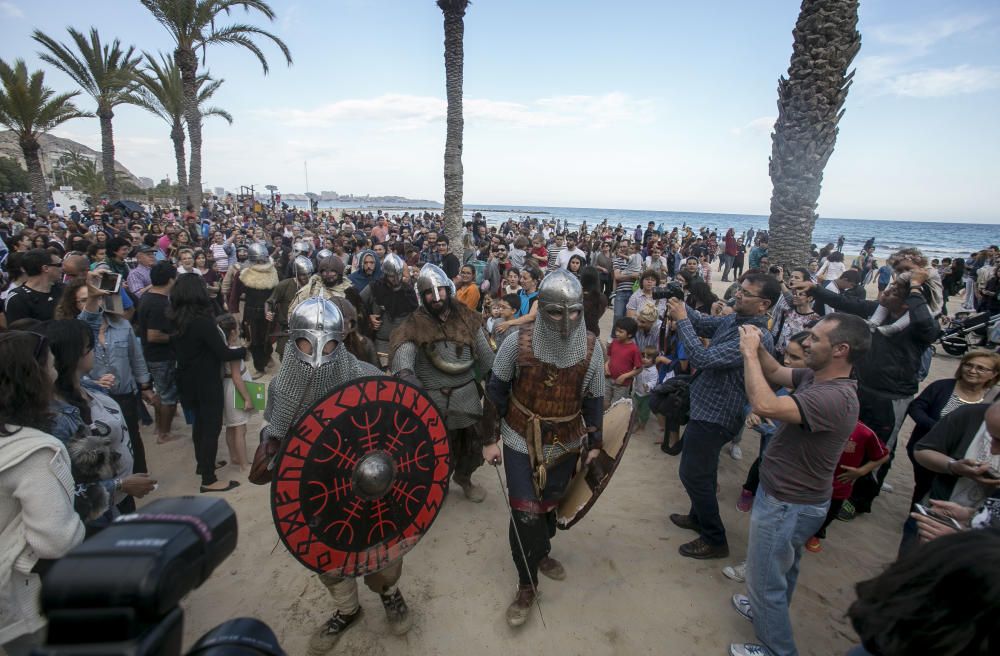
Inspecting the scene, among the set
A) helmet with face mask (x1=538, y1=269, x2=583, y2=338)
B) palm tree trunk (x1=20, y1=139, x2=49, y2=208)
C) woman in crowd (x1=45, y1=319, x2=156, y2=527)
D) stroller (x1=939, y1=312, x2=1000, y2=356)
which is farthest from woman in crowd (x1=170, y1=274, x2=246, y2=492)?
palm tree trunk (x1=20, y1=139, x2=49, y2=208)

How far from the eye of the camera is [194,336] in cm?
374

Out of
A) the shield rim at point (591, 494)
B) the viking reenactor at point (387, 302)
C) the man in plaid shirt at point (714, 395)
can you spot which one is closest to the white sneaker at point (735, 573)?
the man in plaid shirt at point (714, 395)

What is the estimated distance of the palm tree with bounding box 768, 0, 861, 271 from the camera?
734 centimetres

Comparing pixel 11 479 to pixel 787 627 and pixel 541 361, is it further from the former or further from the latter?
pixel 787 627

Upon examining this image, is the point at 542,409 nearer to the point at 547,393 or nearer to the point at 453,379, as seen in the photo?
the point at 547,393

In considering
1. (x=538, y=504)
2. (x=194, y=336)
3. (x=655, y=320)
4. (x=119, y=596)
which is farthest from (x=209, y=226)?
(x=119, y=596)

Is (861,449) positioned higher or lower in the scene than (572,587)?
higher

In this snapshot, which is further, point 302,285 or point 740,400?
point 302,285

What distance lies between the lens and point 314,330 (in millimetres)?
2477

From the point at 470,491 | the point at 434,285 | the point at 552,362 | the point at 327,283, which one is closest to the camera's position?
the point at 552,362

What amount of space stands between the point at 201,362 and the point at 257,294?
Result: 316 centimetres

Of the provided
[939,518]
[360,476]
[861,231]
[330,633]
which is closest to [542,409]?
[360,476]

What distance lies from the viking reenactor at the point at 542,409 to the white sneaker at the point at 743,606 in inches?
49.3

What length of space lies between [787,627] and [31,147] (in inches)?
918
